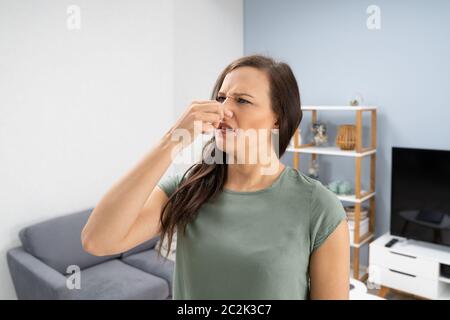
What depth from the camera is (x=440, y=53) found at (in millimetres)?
3104

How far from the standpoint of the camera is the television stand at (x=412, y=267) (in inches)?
114

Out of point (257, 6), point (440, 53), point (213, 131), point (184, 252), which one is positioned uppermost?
point (257, 6)

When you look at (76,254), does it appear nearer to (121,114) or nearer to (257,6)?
(121,114)

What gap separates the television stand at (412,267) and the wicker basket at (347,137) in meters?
0.80

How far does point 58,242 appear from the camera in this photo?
2822 mm

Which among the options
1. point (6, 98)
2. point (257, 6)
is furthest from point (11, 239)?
point (257, 6)

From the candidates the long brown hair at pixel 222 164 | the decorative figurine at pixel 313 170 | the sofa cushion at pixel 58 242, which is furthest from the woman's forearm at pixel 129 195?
the decorative figurine at pixel 313 170

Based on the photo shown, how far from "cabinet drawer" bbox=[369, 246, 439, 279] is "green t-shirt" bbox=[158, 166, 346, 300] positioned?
2.43 m

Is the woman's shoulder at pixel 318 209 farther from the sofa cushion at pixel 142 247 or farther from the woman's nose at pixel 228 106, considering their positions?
the sofa cushion at pixel 142 247

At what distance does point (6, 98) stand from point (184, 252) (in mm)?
2373

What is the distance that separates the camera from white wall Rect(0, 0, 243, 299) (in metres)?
2.79

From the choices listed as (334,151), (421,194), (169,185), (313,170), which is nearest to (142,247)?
(313,170)

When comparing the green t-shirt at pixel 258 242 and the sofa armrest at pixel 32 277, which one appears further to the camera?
the sofa armrest at pixel 32 277

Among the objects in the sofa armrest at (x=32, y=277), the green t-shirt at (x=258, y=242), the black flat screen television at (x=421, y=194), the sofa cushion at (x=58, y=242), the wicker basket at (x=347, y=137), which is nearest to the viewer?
the green t-shirt at (x=258, y=242)
